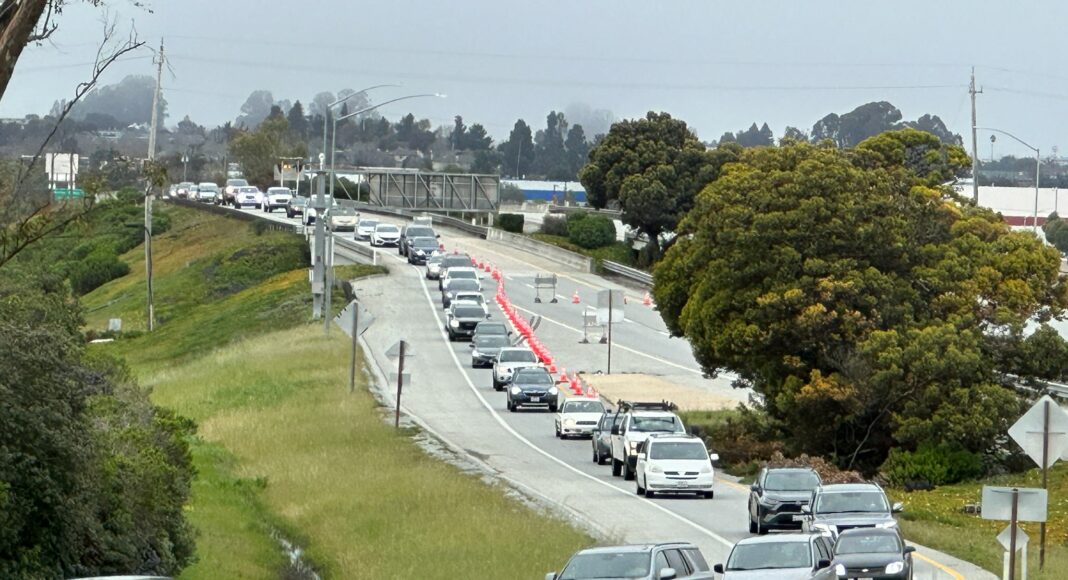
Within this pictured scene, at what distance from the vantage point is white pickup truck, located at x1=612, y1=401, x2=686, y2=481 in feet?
Result: 134

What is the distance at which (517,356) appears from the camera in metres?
59.7

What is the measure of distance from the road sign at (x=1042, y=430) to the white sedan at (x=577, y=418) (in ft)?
89.0

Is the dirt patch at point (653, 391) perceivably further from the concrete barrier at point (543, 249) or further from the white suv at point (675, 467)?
the concrete barrier at point (543, 249)

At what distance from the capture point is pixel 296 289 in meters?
87.0

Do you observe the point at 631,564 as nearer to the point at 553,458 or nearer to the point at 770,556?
the point at 770,556

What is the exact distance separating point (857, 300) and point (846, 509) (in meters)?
20.6

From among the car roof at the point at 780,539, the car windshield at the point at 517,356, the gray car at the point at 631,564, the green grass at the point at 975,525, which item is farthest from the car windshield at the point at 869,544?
the car windshield at the point at 517,356

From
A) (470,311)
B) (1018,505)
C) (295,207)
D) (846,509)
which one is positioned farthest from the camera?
(295,207)

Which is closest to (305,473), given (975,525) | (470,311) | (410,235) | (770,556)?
(975,525)

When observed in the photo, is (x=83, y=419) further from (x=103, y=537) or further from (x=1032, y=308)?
(x=1032, y=308)

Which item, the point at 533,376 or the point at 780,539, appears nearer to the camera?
the point at 780,539

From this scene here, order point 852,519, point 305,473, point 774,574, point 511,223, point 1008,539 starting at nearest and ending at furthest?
point 774,574 < point 1008,539 < point 852,519 < point 305,473 < point 511,223

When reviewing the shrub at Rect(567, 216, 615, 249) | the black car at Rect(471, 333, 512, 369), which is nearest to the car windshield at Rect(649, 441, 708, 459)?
the black car at Rect(471, 333, 512, 369)

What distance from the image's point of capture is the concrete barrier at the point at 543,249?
102338mm
